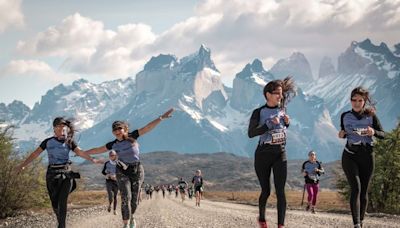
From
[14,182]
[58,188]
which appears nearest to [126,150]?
[58,188]

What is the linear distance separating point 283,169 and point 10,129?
25944mm

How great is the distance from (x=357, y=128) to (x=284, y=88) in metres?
1.74

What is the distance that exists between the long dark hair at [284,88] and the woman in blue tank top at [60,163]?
4.21 meters

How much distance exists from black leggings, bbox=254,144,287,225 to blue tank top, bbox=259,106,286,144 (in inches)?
4.5

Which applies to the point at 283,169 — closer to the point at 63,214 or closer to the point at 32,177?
the point at 63,214

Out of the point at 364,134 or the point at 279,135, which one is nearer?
the point at 279,135

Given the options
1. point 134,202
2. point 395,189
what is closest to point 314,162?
point 395,189

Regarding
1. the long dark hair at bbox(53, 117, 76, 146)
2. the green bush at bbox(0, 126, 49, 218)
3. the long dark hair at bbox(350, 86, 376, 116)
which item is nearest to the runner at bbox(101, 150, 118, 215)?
the green bush at bbox(0, 126, 49, 218)

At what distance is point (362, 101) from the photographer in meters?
11.6

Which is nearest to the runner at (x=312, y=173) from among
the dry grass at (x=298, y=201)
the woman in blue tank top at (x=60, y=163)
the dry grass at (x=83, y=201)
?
the dry grass at (x=298, y=201)

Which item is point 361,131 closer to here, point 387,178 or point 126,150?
point 126,150

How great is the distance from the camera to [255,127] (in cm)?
1073

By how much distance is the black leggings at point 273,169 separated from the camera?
1050 cm

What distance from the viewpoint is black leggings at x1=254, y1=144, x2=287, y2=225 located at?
1050 cm
